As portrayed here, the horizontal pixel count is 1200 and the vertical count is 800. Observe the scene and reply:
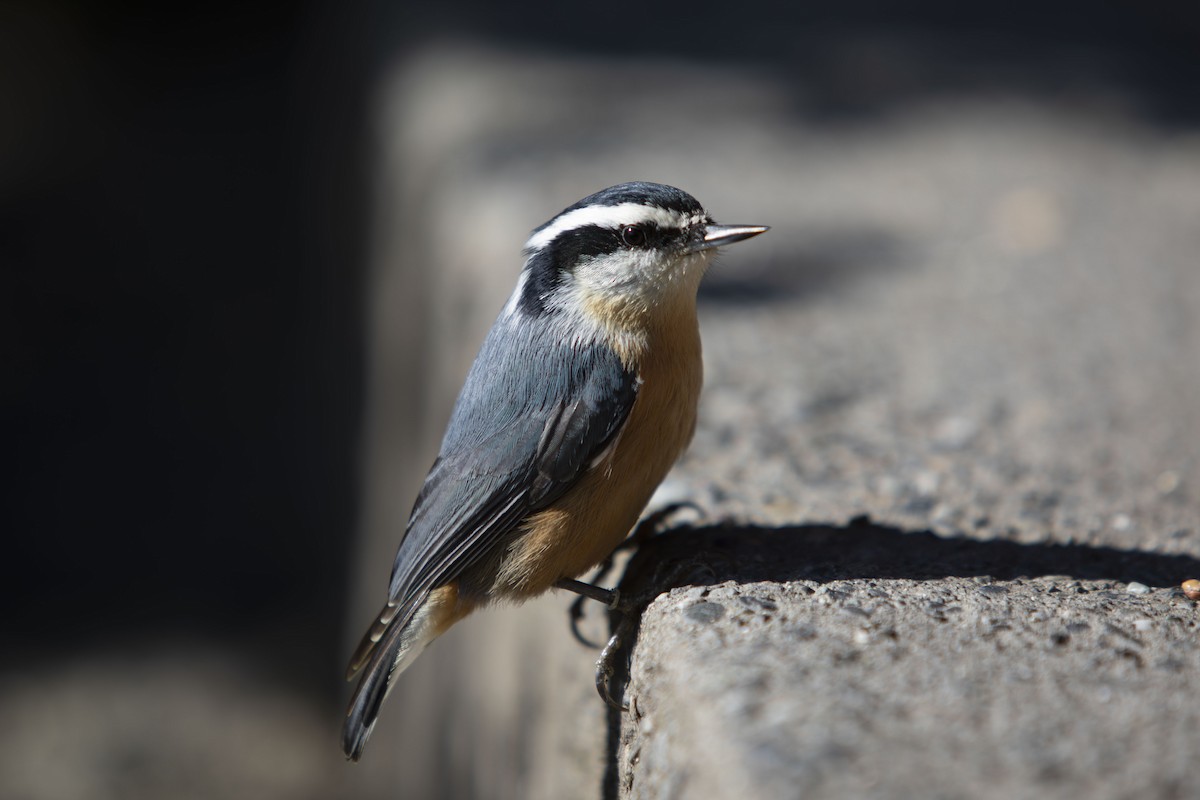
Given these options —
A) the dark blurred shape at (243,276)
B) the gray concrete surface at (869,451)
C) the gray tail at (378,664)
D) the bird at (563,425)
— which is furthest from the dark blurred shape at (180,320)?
the bird at (563,425)

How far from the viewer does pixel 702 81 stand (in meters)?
6.11

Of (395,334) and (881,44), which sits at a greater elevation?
(881,44)

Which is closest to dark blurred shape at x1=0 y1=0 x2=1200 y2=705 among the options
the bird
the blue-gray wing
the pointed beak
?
the pointed beak

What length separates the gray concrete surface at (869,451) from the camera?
1834mm

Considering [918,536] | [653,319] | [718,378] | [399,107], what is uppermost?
[399,107]

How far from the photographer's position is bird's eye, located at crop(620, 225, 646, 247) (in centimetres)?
257

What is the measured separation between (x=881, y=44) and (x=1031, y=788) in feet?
17.7

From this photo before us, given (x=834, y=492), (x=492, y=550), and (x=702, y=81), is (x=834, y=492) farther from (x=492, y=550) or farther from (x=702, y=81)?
(x=702, y=81)

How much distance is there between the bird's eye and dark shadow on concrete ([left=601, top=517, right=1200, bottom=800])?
26.2 inches

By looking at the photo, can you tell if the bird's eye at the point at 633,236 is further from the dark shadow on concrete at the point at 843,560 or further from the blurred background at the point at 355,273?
the blurred background at the point at 355,273

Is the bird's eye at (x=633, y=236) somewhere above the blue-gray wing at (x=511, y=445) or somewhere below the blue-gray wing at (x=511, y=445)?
above

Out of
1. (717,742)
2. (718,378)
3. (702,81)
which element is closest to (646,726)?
(717,742)

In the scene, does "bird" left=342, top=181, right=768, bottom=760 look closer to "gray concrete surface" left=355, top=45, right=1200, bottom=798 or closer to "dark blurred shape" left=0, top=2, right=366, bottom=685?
"gray concrete surface" left=355, top=45, right=1200, bottom=798

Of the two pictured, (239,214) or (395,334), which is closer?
(395,334)
